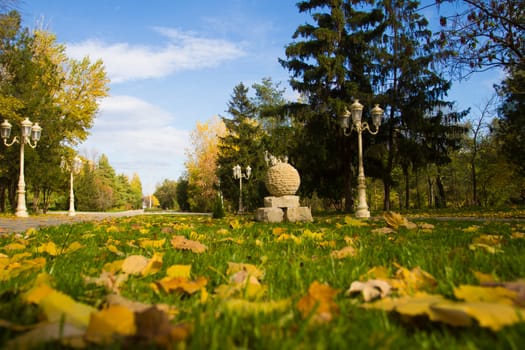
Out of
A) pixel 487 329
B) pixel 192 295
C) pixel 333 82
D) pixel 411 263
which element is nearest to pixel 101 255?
pixel 192 295

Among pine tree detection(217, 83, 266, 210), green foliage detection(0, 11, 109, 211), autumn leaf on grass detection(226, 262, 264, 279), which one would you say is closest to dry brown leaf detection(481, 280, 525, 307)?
autumn leaf on grass detection(226, 262, 264, 279)

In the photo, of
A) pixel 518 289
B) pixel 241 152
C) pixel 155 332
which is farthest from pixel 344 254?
pixel 241 152

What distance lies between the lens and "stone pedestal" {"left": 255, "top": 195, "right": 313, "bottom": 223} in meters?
8.53

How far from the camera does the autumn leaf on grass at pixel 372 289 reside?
3.96ft

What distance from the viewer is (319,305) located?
1.08 metres

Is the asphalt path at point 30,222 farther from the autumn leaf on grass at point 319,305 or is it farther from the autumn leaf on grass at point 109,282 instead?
the autumn leaf on grass at point 319,305

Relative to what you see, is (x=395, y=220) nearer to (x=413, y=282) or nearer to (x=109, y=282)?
(x=413, y=282)

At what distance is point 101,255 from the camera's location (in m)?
2.44

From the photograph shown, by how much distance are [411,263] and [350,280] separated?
0.53 m

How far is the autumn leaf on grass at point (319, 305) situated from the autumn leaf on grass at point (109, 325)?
0.50 meters

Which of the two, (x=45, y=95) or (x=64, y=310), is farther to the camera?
(x=45, y=95)

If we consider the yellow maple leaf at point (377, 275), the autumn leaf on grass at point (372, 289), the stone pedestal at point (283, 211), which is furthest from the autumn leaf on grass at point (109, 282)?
the stone pedestal at point (283, 211)

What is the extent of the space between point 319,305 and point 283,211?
25.9ft

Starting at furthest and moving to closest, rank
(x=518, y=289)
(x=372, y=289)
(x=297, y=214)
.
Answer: (x=297, y=214) < (x=372, y=289) < (x=518, y=289)
